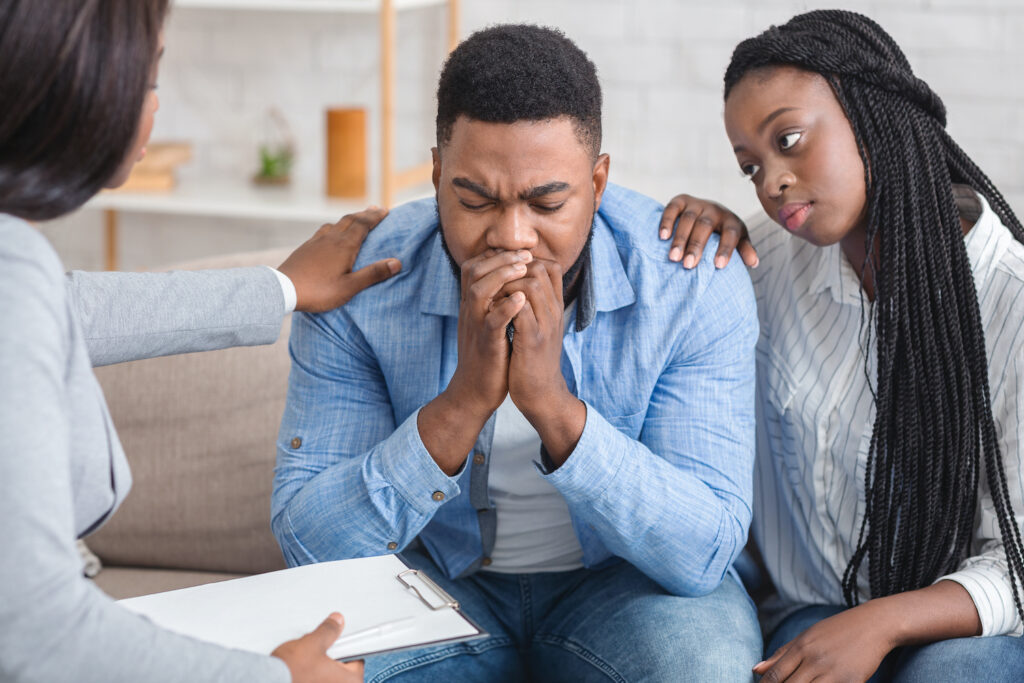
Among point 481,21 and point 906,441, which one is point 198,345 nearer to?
point 906,441

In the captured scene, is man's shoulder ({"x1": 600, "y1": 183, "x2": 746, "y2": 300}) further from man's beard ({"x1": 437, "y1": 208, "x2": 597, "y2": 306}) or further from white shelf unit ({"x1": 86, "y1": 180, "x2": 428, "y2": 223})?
white shelf unit ({"x1": 86, "y1": 180, "x2": 428, "y2": 223})

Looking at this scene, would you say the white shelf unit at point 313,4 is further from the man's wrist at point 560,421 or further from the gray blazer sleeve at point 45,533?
the gray blazer sleeve at point 45,533

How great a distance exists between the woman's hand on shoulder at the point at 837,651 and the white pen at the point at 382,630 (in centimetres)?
48

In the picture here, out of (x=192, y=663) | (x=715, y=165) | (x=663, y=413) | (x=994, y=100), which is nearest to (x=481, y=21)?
(x=715, y=165)

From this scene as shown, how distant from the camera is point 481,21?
8.55ft

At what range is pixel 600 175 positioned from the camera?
4.33 feet

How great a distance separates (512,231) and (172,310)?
42cm

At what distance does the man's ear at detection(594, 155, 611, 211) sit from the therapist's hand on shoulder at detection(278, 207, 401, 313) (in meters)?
0.27

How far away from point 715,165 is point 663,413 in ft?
4.49

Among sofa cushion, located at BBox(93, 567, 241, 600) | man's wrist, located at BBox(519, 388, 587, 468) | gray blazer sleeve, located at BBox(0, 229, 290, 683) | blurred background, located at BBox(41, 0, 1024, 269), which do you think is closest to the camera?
gray blazer sleeve, located at BBox(0, 229, 290, 683)

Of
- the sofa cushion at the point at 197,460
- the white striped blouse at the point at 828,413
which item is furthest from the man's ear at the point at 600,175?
the sofa cushion at the point at 197,460

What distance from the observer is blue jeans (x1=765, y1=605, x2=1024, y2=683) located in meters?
1.18

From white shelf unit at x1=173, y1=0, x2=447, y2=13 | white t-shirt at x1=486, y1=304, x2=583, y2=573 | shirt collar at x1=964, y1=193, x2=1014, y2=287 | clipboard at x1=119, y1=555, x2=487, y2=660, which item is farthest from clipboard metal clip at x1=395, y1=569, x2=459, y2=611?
white shelf unit at x1=173, y1=0, x2=447, y2=13

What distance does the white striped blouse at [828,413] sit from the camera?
127 centimetres
